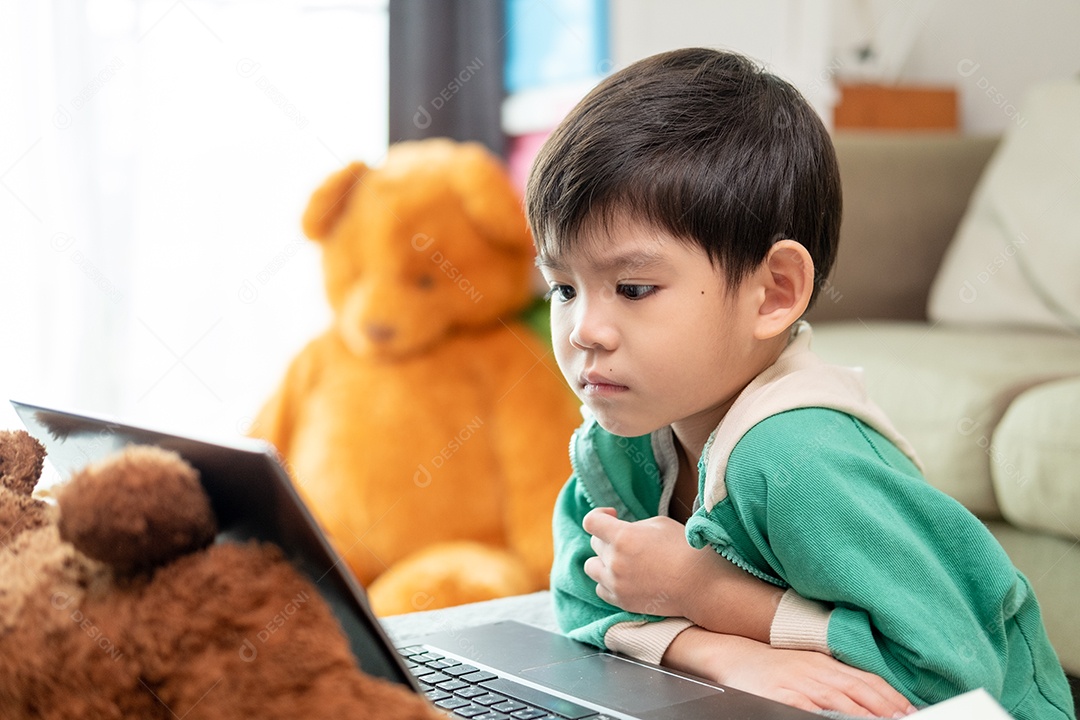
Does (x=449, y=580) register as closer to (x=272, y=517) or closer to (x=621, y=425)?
(x=621, y=425)

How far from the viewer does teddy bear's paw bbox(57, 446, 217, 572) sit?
0.50 meters

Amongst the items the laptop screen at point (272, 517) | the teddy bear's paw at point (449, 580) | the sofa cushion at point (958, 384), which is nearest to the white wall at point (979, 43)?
the sofa cushion at point (958, 384)

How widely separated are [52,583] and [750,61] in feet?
2.13

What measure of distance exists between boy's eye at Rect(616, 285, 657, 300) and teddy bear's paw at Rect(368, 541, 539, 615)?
36.7 inches

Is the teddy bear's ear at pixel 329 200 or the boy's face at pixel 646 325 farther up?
the boy's face at pixel 646 325

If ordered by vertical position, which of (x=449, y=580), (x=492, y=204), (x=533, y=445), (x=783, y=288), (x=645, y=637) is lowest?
(x=449, y=580)

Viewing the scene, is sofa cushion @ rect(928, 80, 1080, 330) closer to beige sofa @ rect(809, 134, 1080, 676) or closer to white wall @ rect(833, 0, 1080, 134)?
beige sofa @ rect(809, 134, 1080, 676)

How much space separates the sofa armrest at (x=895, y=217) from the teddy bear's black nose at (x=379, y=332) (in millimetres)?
708

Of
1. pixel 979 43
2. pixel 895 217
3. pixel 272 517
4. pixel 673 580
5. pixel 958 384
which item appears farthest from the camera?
pixel 979 43

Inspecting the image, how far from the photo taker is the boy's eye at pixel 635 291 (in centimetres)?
79

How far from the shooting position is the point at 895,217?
1902 millimetres

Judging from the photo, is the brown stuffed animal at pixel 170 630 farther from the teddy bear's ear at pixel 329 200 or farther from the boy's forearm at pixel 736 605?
the teddy bear's ear at pixel 329 200

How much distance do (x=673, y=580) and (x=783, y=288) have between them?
0.24m

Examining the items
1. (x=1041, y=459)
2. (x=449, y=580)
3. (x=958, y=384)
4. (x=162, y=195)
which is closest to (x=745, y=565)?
(x=1041, y=459)
